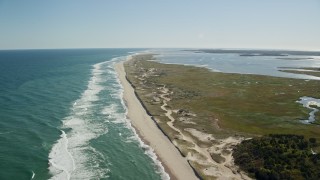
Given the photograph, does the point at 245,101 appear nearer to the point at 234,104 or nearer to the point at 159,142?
the point at 234,104

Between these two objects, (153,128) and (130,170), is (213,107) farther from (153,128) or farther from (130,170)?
(130,170)

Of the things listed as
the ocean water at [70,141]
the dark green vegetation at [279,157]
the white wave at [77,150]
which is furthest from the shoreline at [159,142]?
the dark green vegetation at [279,157]

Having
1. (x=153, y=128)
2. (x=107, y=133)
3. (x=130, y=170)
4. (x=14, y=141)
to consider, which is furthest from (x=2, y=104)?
(x=130, y=170)

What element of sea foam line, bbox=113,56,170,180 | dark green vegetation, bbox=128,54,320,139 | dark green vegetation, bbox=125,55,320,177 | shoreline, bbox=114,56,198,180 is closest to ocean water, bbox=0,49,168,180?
sea foam line, bbox=113,56,170,180

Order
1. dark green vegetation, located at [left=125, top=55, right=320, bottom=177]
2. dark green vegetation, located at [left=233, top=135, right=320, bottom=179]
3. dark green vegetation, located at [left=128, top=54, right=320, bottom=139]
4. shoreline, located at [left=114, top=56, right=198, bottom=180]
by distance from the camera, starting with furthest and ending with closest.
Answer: dark green vegetation, located at [left=128, top=54, right=320, bottom=139] < dark green vegetation, located at [left=125, top=55, right=320, bottom=177] < shoreline, located at [left=114, top=56, right=198, bottom=180] < dark green vegetation, located at [left=233, top=135, right=320, bottom=179]

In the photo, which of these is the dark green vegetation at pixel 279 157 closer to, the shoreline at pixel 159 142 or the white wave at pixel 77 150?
the shoreline at pixel 159 142

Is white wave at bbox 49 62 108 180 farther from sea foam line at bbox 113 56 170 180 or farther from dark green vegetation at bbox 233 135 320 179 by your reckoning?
dark green vegetation at bbox 233 135 320 179

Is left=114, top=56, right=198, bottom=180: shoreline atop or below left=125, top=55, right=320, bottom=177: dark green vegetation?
below
